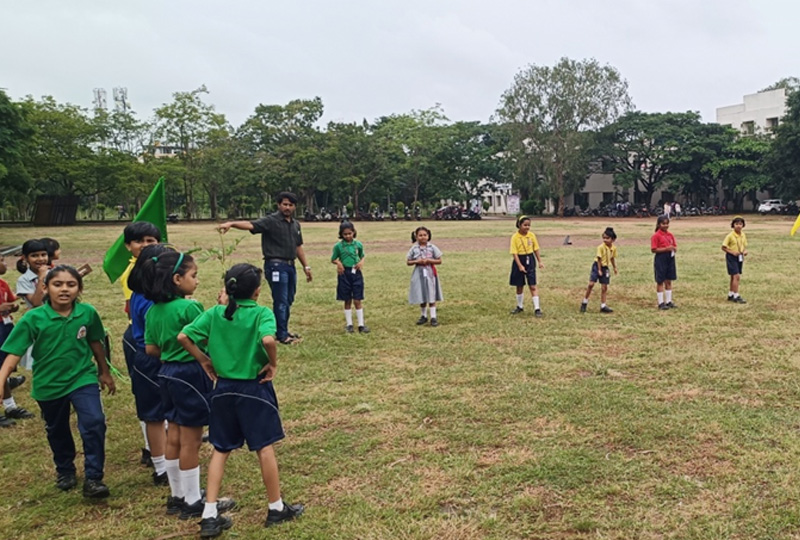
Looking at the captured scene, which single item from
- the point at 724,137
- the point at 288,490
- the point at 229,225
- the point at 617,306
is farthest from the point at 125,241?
the point at 724,137

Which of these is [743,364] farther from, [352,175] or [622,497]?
[352,175]

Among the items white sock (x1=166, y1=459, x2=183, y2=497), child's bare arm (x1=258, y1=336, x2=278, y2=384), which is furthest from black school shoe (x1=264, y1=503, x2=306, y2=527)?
child's bare arm (x1=258, y1=336, x2=278, y2=384)

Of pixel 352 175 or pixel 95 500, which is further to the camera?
pixel 352 175

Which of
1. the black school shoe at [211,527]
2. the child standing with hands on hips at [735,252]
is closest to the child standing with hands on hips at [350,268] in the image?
the black school shoe at [211,527]

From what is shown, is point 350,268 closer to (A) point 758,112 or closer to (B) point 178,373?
(B) point 178,373

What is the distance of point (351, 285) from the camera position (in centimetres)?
761

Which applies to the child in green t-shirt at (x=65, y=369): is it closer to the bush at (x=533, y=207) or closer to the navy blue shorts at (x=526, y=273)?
the navy blue shorts at (x=526, y=273)

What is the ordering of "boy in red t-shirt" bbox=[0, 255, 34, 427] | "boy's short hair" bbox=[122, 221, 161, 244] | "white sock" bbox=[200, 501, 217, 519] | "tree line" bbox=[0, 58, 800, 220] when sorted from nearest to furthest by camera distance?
"white sock" bbox=[200, 501, 217, 519] < "boy's short hair" bbox=[122, 221, 161, 244] < "boy in red t-shirt" bbox=[0, 255, 34, 427] < "tree line" bbox=[0, 58, 800, 220]

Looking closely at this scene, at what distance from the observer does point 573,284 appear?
1115cm

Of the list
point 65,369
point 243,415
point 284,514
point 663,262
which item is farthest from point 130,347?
point 663,262

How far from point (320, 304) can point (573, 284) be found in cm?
470

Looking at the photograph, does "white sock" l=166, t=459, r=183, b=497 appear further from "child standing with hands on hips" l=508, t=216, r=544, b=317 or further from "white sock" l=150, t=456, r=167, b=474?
"child standing with hands on hips" l=508, t=216, r=544, b=317

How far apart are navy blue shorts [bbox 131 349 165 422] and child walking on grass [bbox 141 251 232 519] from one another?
19cm

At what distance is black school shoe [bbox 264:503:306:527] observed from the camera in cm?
307
